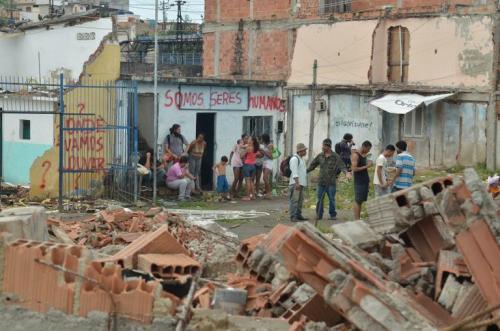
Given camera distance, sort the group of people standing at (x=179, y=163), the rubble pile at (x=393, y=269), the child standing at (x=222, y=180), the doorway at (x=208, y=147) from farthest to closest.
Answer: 1. the doorway at (x=208, y=147)
2. the child standing at (x=222, y=180)
3. the group of people standing at (x=179, y=163)
4. the rubble pile at (x=393, y=269)

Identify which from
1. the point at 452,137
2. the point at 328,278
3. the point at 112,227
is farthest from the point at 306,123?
the point at 328,278

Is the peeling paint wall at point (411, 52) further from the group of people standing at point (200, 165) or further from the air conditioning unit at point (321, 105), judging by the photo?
the group of people standing at point (200, 165)

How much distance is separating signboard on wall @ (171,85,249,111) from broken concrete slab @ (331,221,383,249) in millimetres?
13122

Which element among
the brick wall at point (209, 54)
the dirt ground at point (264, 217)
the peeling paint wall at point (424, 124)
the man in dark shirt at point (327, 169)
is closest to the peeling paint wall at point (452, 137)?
the peeling paint wall at point (424, 124)

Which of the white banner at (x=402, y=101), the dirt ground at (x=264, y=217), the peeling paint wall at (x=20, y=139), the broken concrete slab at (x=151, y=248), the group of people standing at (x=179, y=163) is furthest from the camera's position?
the white banner at (x=402, y=101)

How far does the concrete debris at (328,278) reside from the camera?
6.72m

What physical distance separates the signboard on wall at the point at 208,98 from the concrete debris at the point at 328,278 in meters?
12.8

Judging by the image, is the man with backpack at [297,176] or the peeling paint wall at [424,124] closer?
the man with backpack at [297,176]

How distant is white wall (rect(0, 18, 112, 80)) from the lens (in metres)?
22.2

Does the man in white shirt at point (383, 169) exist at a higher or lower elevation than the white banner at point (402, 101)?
lower

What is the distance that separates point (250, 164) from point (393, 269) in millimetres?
13416

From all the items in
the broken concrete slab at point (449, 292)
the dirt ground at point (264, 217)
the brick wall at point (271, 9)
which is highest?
the brick wall at point (271, 9)

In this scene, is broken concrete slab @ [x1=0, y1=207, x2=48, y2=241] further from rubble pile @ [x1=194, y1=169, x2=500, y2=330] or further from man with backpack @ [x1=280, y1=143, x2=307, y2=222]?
man with backpack @ [x1=280, y1=143, x2=307, y2=222]

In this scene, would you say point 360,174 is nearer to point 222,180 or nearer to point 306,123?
point 222,180
